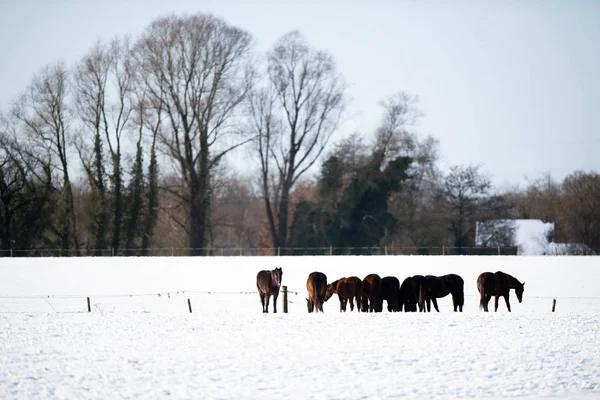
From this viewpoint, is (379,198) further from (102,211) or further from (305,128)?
(102,211)

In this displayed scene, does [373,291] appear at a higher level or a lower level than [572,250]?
lower

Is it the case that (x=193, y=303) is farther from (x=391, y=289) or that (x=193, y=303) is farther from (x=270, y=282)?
(x=391, y=289)

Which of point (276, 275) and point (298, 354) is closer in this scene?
point (298, 354)

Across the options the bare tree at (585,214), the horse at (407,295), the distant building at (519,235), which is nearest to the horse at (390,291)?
the horse at (407,295)

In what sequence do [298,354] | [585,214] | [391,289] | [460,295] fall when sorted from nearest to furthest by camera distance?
[298,354] → [391,289] → [460,295] → [585,214]

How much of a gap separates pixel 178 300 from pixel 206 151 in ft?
73.6

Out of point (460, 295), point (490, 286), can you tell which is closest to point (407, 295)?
point (460, 295)

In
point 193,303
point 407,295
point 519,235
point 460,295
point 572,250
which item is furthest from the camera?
point 519,235

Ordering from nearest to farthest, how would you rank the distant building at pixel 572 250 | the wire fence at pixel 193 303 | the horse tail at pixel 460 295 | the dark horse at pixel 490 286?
the dark horse at pixel 490 286 → the horse tail at pixel 460 295 → the wire fence at pixel 193 303 → the distant building at pixel 572 250

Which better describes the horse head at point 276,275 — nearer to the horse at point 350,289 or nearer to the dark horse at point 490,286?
the horse at point 350,289

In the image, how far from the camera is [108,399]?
10672 mm

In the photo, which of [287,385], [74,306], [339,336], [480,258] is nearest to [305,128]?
[480,258]

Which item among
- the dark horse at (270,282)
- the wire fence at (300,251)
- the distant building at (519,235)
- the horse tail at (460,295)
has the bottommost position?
the horse tail at (460,295)

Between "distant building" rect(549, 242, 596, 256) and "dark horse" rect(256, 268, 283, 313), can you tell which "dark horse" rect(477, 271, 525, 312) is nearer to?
"dark horse" rect(256, 268, 283, 313)
